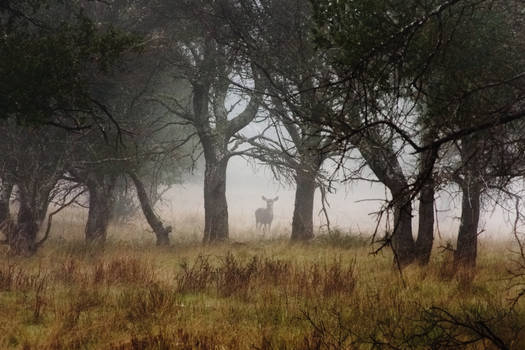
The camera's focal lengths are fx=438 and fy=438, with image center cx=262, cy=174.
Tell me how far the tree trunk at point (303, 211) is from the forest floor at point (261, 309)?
5.68m

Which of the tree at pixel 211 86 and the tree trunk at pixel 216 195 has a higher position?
the tree at pixel 211 86

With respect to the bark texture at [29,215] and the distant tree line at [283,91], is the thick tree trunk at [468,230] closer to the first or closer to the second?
the distant tree line at [283,91]

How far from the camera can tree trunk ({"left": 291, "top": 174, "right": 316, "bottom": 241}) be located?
1466 cm

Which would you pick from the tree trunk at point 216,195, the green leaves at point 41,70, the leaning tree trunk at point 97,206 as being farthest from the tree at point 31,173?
the green leaves at point 41,70

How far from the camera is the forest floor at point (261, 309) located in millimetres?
4352

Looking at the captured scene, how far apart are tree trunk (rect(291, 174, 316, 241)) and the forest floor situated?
5682 mm

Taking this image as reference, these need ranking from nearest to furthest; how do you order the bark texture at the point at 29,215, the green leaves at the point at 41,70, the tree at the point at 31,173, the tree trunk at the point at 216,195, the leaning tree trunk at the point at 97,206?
the green leaves at the point at 41,70 → the bark texture at the point at 29,215 → the tree at the point at 31,173 → the leaning tree trunk at the point at 97,206 → the tree trunk at the point at 216,195

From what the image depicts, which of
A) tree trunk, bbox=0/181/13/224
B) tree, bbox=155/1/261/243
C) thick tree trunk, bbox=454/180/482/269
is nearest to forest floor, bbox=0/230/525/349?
thick tree trunk, bbox=454/180/482/269

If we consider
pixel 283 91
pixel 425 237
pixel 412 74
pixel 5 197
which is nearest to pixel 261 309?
pixel 412 74

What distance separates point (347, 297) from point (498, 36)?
453 cm

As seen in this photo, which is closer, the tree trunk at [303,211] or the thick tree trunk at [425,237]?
the thick tree trunk at [425,237]

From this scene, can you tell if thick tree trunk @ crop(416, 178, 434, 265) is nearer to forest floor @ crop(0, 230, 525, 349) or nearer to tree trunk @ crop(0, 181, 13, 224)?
forest floor @ crop(0, 230, 525, 349)

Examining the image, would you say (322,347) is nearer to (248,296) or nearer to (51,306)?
(248,296)

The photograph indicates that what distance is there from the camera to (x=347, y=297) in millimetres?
6191
